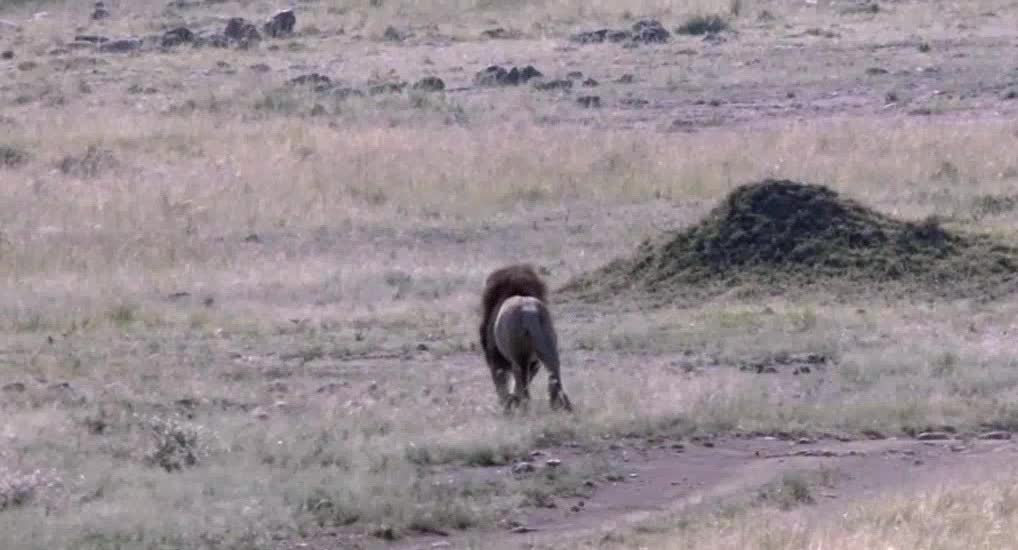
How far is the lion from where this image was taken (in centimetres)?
1171

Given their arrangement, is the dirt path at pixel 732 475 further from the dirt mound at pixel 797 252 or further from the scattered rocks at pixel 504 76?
the scattered rocks at pixel 504 76

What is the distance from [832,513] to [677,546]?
1154 millimetres

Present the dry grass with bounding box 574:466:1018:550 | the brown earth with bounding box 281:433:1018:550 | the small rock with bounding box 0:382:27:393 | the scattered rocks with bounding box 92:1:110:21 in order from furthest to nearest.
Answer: the scattered rocks with bounding box 92:1:110:21
the small rock with bounding box 0:382:27:393
the brown earth with bounding box 281:433:1018:550
the dry grass with bounding box 574:466:1018:550

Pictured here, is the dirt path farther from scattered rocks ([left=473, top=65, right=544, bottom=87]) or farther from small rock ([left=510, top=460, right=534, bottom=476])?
scattered rocks ([left=473, top=65, right=544, bottom=87])

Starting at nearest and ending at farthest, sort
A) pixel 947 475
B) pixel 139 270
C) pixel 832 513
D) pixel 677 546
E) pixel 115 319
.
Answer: pixel 677 546
pixel 832 513
pixel 947 475
pixel 115 319
pixel 139 270

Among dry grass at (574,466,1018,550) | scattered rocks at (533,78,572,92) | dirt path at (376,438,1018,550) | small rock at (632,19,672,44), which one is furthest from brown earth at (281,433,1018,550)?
small rock at (632,19,672,44)

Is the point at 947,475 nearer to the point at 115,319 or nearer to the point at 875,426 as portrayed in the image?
the point at 875,426

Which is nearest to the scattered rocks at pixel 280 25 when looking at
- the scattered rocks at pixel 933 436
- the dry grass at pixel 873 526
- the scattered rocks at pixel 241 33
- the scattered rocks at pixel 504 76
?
the scattered rocks at pixel 241 33

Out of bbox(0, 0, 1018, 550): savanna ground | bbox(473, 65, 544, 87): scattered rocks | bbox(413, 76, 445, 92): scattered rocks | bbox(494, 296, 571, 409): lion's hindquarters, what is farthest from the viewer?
bbox(473, 65, 544, 87): scattered rocks

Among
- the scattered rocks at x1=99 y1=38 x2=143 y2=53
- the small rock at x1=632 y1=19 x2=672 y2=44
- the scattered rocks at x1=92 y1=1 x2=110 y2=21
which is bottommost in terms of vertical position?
the scattered rocks at x1=92 y1=1 x2=110 y2=21

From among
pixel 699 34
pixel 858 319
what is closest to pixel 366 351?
pixel 858 319

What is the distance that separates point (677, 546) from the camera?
8.67 m

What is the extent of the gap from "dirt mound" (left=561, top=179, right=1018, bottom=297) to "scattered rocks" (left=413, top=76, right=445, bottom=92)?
14880 mm

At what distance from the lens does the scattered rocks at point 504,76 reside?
1284 inches
